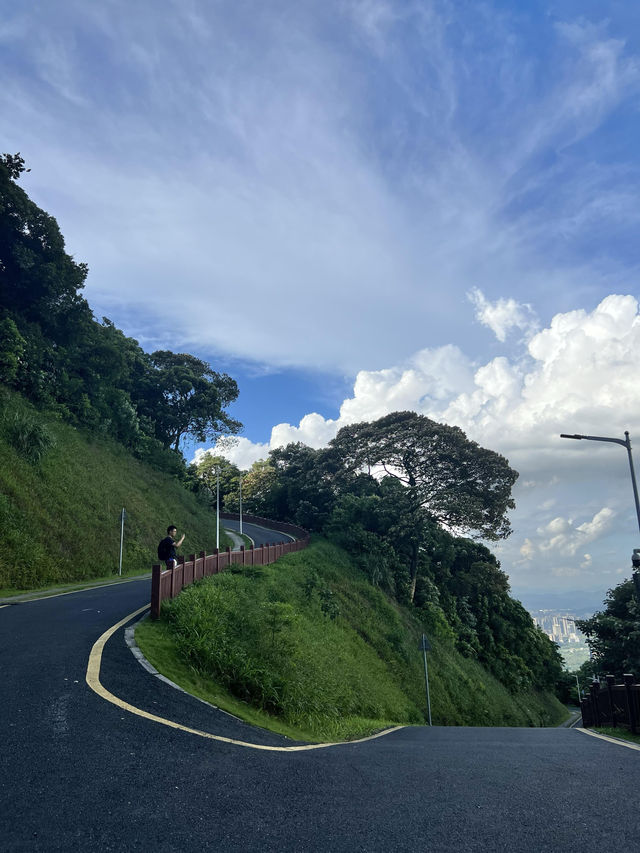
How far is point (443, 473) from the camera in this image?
3903 cm

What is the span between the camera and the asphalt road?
3.91 metres

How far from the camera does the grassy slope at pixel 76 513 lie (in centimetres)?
2077

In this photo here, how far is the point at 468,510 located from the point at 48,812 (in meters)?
33.7

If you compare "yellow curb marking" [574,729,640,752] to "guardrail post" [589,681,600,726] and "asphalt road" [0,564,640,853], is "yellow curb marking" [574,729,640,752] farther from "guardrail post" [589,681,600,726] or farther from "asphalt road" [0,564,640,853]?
"guardrail post" [589,681,600,726]

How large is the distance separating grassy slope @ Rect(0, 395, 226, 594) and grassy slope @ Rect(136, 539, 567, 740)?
8521 millimetres

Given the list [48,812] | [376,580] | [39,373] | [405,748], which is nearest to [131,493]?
[39,373]

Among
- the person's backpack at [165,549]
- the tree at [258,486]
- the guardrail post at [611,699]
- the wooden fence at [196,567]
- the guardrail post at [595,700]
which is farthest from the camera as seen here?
the tree at [258,486]

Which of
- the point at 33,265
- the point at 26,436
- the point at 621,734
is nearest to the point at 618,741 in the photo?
the point at 621,734

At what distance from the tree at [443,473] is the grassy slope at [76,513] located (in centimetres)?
1636

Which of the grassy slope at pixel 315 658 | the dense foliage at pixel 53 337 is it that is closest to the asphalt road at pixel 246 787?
the grassy slope at pixel 315 658

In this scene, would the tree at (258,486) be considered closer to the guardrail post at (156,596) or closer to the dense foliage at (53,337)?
the dense foliage at (53,337)

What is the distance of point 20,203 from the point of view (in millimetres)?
30672

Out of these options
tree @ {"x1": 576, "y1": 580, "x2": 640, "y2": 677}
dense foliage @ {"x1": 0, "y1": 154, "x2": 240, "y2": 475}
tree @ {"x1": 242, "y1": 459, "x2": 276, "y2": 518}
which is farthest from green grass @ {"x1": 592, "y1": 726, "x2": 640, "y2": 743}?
tree @ {"x1": 242, "y1": 459, "x2": 276, "y2": 518}

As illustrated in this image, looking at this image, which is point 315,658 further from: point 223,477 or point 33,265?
point 223,477
